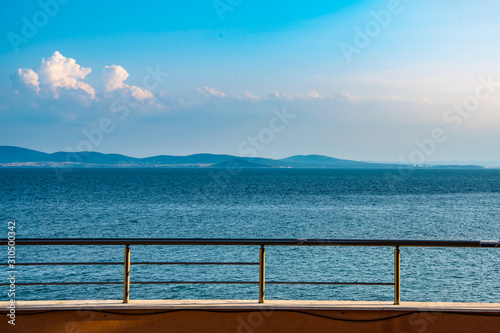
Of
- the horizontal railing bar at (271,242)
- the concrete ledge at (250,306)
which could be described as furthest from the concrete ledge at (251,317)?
the horizontal railing bar at (271,242)

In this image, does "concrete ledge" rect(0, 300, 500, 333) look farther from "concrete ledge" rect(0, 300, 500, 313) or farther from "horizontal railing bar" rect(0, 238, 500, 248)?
"horizontal railing bar" rect(0, 238, 500, 248)

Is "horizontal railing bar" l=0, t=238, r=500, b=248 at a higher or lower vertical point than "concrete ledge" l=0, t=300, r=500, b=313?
higher

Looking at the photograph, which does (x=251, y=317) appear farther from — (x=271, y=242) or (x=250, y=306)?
(x=271, y=242)

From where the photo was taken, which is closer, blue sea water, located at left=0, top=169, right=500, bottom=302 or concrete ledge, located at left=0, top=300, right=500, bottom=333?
concrete ledge, located at left=0, top=300, right=500, bottom=333

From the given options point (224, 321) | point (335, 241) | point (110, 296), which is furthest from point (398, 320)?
point (110, 296)

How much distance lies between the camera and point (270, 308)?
4539 mm

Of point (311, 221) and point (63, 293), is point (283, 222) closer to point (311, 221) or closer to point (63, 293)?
point (311, 221)

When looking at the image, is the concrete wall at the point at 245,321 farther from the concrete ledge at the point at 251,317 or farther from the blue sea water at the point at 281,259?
the blue sea water at the point at 281,259

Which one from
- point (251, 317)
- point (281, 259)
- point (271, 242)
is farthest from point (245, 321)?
point (281, 259)

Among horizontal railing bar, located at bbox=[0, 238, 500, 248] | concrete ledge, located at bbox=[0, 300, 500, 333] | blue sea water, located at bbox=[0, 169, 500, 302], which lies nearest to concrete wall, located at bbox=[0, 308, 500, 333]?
concrete ledge, located at bbox=[0, 300, 500, 333]

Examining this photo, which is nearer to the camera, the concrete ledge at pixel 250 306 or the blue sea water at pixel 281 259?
the concrete ledge at pixel 250 306

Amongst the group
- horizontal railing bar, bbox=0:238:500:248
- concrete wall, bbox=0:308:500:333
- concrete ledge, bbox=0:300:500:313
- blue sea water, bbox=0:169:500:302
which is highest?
horizontal railing bar, bbox=0:238:500:248

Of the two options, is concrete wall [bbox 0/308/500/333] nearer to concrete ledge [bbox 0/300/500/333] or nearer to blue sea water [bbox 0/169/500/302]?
concrete ledge [bbox 0/300/500/333]

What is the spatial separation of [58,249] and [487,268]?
840 inches
